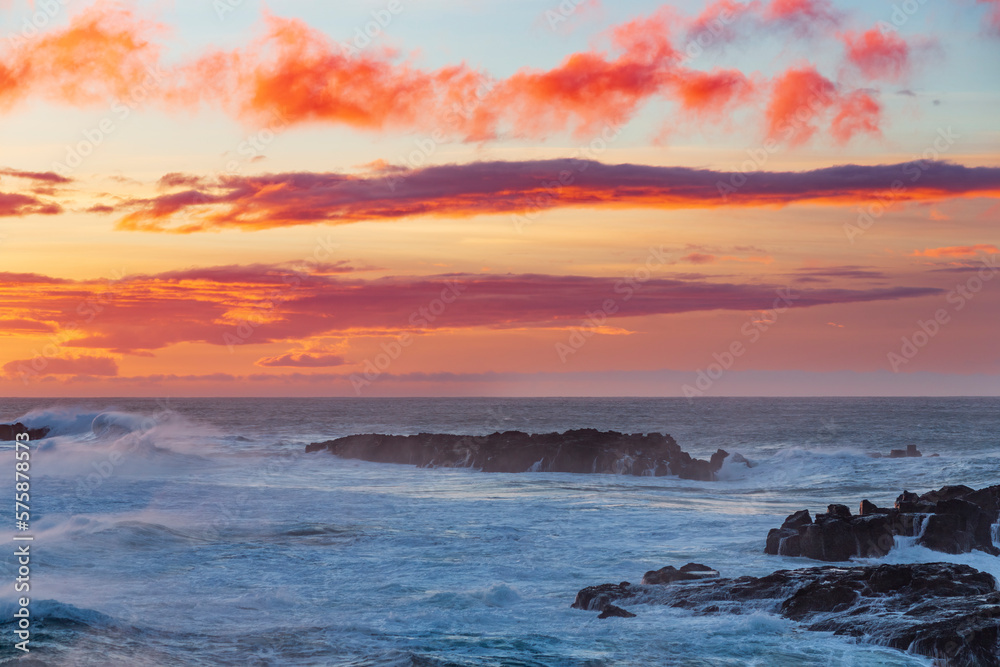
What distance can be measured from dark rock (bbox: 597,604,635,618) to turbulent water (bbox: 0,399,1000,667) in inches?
10.4

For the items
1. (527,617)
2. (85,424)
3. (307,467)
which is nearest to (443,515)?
(527,617)

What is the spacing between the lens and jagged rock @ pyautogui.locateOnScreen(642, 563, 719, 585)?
19.4m

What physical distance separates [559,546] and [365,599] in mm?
7487

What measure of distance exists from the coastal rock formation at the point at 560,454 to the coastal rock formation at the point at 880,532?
21642 mm

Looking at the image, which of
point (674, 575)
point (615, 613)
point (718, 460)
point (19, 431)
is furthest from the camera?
point (19, 431)

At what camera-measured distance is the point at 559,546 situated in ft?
82.3

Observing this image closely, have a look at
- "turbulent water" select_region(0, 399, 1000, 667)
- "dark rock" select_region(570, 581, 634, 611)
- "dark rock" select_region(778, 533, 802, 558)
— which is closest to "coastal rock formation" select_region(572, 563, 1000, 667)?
"dark rock" select_region(570, 581, 634, 611)

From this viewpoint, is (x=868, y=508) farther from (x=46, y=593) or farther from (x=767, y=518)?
(x=46, y=593)

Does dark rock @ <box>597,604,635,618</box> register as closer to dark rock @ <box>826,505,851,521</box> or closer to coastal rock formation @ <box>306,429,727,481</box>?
dark rock @ <box>826,505,851,521</box>

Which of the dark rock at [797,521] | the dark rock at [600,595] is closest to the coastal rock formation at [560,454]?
the dark rock at [797,521]

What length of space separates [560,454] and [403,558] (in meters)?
26.2


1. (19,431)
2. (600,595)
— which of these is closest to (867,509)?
(600,595)

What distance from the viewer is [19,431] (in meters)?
67.4

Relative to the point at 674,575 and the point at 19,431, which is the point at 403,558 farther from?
the point at 19,431
